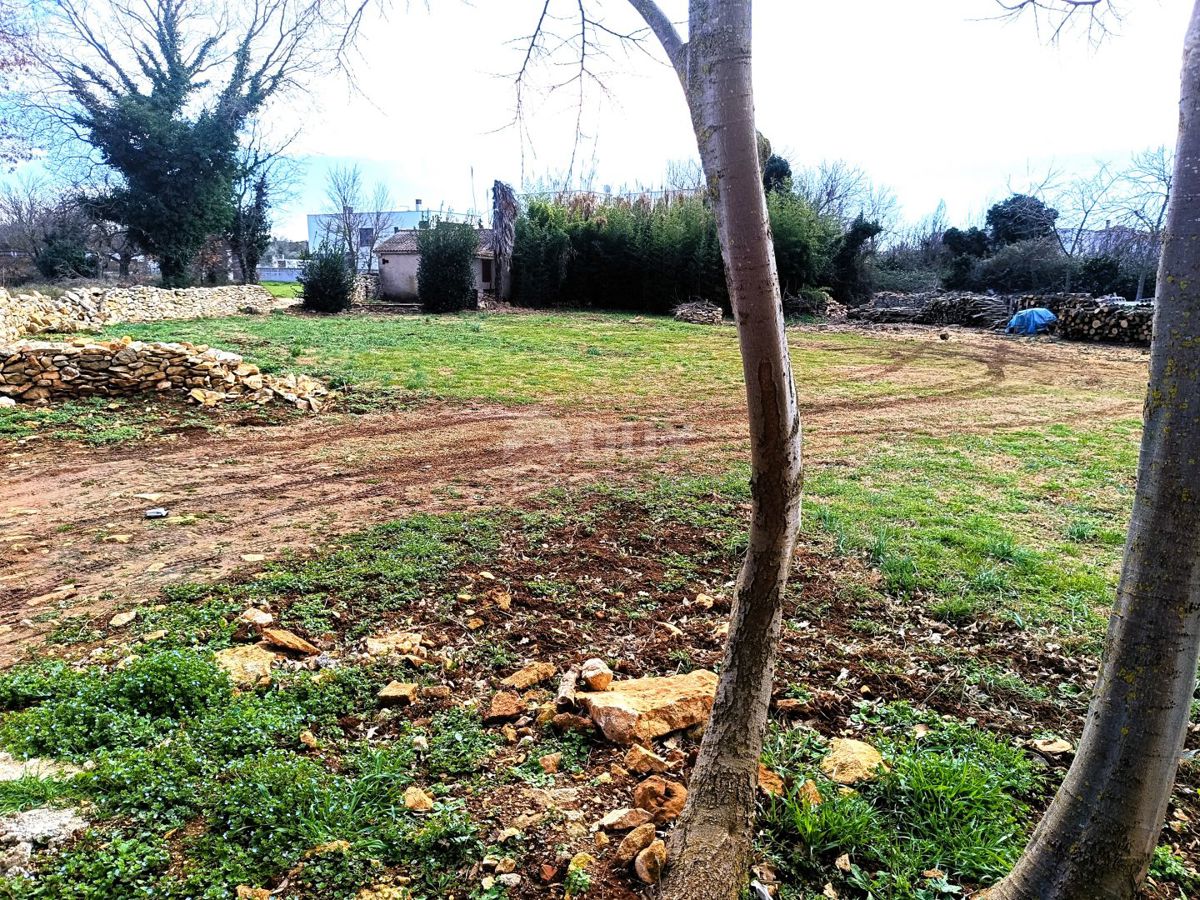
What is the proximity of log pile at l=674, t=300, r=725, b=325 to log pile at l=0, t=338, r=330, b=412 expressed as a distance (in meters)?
15.3

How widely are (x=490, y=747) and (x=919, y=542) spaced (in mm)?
3215

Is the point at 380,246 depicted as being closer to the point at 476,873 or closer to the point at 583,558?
the point at 583,558

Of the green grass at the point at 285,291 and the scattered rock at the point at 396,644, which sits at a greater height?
the green grass at the point at 285,291

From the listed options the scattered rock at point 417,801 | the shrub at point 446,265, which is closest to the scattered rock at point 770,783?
the scattered rock at point 417,801

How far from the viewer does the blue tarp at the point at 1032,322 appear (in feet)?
65.1

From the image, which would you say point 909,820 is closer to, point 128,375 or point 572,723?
point 572,723

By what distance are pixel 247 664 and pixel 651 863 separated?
6.61 ft

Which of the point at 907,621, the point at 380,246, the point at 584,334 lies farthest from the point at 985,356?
the point at 380,246

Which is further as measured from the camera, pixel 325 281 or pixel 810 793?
pixel 325 281

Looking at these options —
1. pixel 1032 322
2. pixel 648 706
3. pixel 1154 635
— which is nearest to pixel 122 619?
pixel 648 706

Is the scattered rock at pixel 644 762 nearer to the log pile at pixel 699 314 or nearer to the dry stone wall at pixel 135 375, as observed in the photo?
the dry stone wall at pixel 135 375

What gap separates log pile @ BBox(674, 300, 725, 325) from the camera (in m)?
22.2

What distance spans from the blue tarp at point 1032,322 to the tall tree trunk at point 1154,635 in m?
21.9

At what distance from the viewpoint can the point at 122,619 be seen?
349cm
